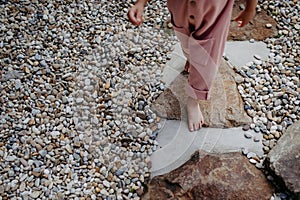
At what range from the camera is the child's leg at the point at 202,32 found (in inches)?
51.5

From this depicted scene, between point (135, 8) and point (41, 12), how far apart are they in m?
0.81

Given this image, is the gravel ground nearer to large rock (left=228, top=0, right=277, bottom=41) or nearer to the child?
large rock (left=228, top=0, right=277, bottom=41)

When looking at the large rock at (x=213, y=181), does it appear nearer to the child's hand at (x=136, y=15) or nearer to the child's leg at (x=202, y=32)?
the child's leg at (x=202, y=32)

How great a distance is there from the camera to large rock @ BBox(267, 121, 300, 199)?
1.47 m

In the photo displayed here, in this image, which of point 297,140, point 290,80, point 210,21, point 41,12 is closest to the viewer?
point 210,21

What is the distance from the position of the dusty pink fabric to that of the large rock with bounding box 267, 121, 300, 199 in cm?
31

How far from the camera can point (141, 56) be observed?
1886 mm

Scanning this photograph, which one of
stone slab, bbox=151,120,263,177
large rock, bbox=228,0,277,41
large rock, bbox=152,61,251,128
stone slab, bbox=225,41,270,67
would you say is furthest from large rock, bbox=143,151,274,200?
large rock, bbox=228,0,277,41

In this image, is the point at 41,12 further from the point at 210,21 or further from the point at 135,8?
the point at 210,21

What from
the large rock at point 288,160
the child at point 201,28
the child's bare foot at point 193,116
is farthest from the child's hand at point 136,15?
the large rock at point 288,160

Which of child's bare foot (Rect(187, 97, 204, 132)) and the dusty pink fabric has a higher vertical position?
the dusty pink fabric

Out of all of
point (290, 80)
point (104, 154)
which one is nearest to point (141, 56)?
point (104, 154)

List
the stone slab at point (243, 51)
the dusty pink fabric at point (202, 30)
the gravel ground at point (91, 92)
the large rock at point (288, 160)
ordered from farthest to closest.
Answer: the stone slab at point (243, 51), the gravel ground at point (91, 92), the large rock at point (288, 160), the dusty pink fabric at point (202, 30)

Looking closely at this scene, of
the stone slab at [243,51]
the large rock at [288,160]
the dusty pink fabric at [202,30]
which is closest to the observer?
A: the dusty pink fabric at [202,30]
